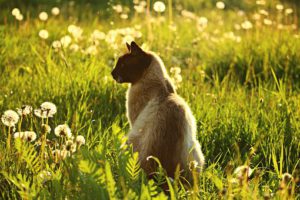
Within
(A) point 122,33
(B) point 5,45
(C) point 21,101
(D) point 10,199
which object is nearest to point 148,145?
(D) point 10,199

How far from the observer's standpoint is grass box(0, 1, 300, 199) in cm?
308

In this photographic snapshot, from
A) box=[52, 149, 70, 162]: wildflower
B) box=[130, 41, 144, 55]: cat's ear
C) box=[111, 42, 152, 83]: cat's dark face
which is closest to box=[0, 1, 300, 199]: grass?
box=[52, 149, 70, 162]: wildflower

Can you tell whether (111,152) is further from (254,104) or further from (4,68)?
(4,68)

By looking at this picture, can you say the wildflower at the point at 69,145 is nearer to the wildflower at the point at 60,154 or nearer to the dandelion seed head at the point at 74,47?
the wildflower at the point at 60,154

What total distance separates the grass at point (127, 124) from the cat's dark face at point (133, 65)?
38cm

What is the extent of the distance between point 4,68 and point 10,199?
3.24 m

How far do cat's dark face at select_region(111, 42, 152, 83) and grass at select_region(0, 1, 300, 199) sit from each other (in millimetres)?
382

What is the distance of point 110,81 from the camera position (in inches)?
221

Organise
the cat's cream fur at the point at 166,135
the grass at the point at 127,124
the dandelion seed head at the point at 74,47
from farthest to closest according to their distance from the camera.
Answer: the dandelion seed head at the point at 74,47, the cat's cream fur at the point at 166,135, the grass at the point at 127,124

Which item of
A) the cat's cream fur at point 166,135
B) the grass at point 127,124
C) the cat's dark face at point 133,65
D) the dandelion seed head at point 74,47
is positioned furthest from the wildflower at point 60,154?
the dandelion seed head at point 74,47

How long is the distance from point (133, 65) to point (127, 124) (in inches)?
27.7

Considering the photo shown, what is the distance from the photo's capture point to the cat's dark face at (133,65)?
432 centimetres

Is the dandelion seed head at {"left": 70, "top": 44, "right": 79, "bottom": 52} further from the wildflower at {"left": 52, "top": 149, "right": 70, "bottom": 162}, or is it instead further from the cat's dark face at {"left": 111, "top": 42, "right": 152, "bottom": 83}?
the wildflower at {"left": 52, "top": 149, "right": 70, "bottom": 162}

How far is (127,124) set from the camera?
4883 mm
